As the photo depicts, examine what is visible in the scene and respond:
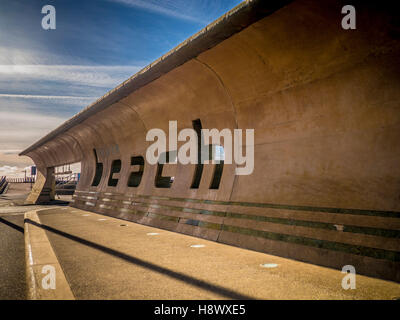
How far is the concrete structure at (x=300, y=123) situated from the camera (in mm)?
4297

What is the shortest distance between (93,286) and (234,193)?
12.8 ft

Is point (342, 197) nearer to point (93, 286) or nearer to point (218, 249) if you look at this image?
point (218, 249)

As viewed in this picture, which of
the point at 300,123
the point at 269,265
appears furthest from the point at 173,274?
the point at 300,123

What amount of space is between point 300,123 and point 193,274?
339 cm

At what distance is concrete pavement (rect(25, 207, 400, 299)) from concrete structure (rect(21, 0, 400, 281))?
0.51 m

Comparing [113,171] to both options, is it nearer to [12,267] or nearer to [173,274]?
[12,267]

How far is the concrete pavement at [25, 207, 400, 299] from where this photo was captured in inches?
134

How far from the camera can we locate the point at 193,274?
4.21 m

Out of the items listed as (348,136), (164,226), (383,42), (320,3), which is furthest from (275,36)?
(164,226)

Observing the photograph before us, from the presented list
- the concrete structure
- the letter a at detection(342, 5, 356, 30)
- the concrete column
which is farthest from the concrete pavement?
the concrete column

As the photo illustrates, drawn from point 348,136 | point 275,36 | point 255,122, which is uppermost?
point 275,36

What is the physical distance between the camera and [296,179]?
18.5 feet

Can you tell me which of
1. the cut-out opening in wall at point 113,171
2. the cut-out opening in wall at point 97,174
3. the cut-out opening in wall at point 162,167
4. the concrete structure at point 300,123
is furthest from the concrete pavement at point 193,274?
the cut-out opening in wall at point 97,174

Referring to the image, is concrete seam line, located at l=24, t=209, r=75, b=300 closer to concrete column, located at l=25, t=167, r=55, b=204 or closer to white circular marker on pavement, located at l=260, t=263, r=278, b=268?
white circular marker on pavement, located at l=260, t=263, r=278, b=268
